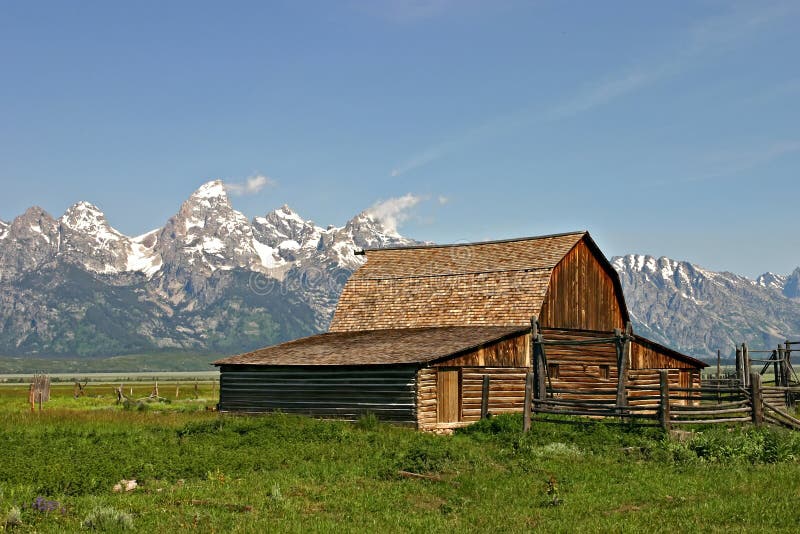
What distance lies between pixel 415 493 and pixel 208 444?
9026 mm

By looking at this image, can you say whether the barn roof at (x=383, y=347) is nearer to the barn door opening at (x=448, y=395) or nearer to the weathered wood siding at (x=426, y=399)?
the weathered wood siding at (x=426, y=399)

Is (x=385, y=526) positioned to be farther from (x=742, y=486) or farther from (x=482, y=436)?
(x=482, y=436)

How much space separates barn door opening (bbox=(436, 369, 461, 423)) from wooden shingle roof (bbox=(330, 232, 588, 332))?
613cm

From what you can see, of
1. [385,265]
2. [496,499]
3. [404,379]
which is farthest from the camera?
[385,265]

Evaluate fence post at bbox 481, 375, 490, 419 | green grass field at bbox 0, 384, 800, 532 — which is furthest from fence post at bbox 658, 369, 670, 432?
fence post at bbox 481, 375, 490, 419

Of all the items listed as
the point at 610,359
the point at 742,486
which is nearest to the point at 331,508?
the point at 742,486

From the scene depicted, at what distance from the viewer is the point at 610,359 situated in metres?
44.1

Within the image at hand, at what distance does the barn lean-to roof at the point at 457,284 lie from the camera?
4275 cm

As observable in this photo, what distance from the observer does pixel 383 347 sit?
39.0m

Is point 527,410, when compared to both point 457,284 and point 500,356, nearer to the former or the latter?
point 500,356

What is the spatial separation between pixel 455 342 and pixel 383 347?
10.9 ft

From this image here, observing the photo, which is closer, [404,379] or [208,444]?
[208,444]

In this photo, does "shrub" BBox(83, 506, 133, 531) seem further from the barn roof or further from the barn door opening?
the barn door opening

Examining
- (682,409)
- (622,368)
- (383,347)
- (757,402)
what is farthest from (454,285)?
(757,402)
